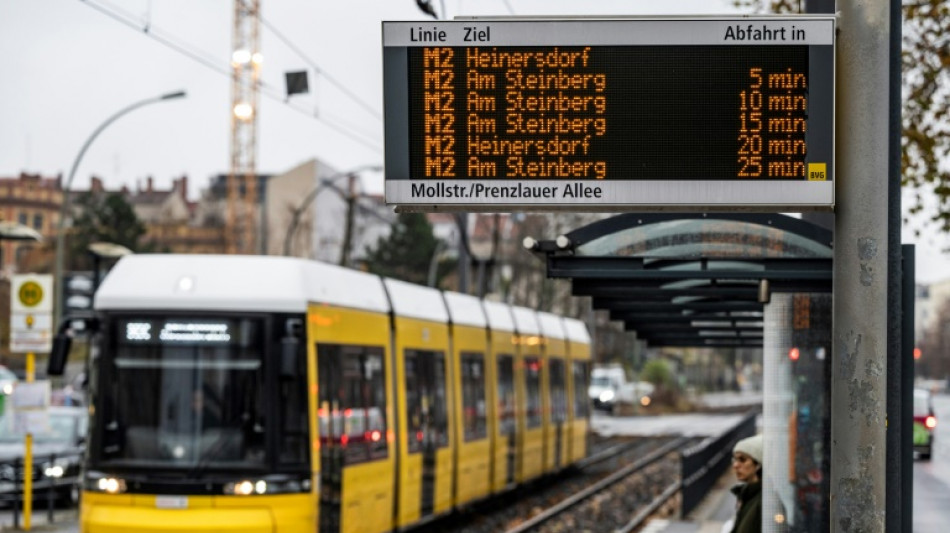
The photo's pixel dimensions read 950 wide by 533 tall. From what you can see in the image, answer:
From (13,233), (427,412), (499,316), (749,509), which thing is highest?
(13,233)

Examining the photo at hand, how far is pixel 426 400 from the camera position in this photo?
59.5 feet

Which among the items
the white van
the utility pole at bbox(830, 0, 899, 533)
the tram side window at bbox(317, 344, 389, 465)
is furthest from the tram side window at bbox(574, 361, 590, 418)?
the white van

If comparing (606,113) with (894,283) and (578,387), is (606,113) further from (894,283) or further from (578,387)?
(578,387)

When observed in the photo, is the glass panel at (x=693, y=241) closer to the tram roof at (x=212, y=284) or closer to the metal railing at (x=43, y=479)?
the tram roof at (x=212, y=284)

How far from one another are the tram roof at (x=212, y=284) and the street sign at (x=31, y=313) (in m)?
5.26

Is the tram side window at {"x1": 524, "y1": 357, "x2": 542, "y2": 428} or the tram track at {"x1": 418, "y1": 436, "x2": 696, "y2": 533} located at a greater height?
the tram side window at {"x1": 524, "y1": 357, "x2": 542, "y2": 428}

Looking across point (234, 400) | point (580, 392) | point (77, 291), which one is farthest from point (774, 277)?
point (580, 392)

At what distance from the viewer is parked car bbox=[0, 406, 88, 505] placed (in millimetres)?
23719

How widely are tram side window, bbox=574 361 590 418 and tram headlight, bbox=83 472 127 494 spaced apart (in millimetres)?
16815

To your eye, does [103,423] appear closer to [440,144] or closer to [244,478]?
[244,478]

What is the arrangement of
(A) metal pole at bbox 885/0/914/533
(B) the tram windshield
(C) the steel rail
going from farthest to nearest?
(C) the steel rail < (B) the tram windshield < (A) metal pole at bbox 885/0/914/533

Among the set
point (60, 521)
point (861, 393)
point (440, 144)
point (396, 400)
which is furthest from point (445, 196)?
point (60, 521)

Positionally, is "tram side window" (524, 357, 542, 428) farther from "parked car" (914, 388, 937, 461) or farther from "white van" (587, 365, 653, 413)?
"white van" (587, 365, 653, 413)

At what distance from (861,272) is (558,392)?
73.8 ft
